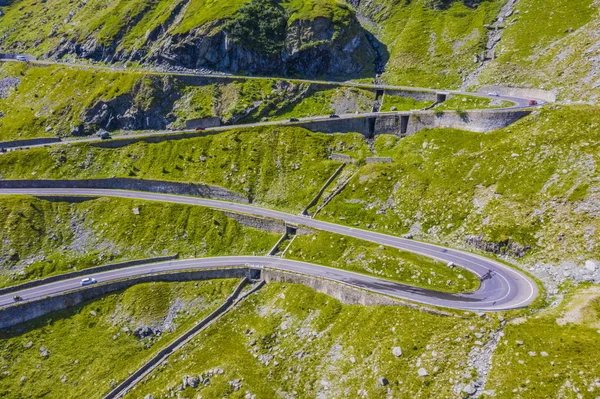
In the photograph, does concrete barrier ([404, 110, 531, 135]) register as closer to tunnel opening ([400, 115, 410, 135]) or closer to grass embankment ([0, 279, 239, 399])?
tunnel opening ([400, 115, 410, 135])

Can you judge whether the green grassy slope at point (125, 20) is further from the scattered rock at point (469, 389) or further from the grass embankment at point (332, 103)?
the scattered rock at point (469, 389)

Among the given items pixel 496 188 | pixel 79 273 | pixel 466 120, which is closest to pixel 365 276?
pixel 496 188

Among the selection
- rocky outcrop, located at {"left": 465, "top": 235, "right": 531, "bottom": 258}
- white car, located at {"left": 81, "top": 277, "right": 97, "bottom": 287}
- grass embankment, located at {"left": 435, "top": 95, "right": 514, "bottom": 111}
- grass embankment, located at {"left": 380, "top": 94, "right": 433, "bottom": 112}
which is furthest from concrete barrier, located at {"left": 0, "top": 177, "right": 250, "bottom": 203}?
grass embankment, located at {"left": 435, "top": 95, "right": 514, "bottom": 111}

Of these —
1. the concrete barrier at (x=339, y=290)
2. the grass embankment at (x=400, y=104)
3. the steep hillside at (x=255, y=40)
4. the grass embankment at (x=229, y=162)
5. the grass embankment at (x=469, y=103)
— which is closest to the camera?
the concrete barrier at (x=339, y=290)

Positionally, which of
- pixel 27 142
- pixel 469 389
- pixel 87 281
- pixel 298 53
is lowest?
pixel 87 281

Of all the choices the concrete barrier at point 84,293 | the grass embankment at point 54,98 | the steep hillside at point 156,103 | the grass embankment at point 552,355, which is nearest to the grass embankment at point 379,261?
the grass embankment at point 552,355

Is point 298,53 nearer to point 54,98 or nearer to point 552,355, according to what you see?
point 54,98

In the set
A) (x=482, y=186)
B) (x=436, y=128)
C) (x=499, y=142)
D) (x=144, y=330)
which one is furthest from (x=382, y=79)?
(x=144, y=330)
